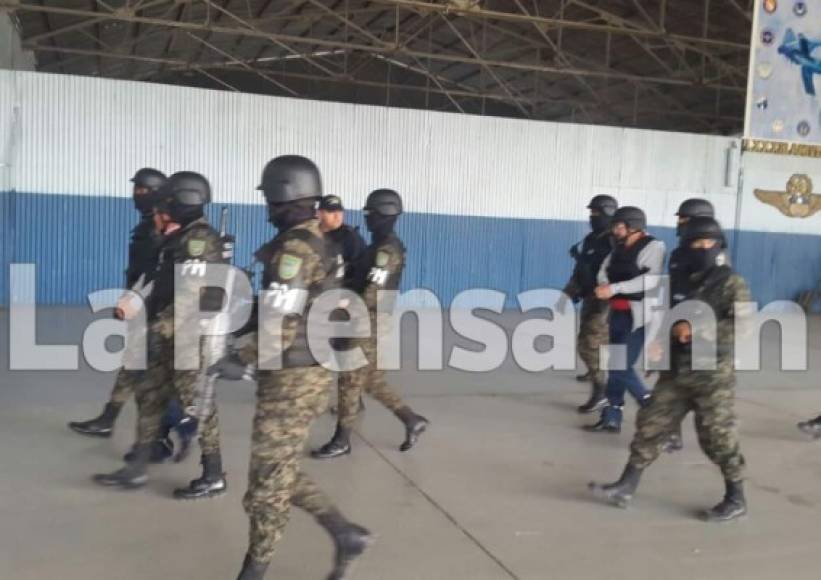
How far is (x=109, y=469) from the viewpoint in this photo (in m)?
4.96

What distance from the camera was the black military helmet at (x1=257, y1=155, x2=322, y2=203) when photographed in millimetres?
3330

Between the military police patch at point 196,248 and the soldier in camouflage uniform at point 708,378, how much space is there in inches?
106

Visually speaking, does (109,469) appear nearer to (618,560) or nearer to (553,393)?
(618,560)

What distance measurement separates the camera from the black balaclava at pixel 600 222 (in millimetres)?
7008

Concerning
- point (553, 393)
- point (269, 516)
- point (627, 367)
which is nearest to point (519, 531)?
point (269, 516)

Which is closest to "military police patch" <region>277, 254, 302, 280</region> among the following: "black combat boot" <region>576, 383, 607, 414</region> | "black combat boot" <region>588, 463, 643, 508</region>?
"black combat boot" <region>588, 463, 643, 508</region>

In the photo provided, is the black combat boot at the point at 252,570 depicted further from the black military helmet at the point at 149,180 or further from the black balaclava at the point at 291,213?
the black military helmet at the point at 149,180

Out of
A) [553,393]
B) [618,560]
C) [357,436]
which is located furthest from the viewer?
[553,393]

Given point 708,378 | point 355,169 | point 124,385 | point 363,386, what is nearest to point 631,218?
point 708,378

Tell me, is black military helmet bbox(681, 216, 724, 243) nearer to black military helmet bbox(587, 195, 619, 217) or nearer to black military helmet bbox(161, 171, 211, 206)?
black military helmet bbox(587, 195, 619, 217)

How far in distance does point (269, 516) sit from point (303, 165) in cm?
147

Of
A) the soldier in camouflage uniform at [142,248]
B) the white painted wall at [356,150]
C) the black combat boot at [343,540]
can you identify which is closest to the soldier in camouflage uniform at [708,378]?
the black combat boot at [343,540]

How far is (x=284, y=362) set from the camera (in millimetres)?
3328

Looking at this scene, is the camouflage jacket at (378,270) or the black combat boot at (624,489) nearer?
the black combat boot at (624,489)
